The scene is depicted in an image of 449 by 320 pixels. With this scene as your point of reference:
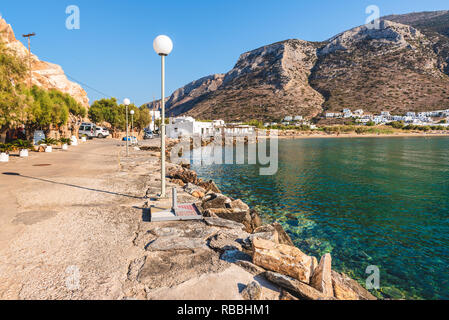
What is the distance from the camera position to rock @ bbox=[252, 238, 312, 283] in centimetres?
385

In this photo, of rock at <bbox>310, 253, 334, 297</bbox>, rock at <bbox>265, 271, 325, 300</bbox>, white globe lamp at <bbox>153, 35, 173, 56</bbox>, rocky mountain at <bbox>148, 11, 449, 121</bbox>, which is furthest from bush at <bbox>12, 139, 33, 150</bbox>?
rocky mountain at <bbox>148, 11, 449, 121</bbox>

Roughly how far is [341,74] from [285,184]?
125 meters

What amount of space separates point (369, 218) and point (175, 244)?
32.8 feet

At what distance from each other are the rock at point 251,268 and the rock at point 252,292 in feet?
1.85

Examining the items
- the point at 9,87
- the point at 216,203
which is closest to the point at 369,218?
the point at 216,203

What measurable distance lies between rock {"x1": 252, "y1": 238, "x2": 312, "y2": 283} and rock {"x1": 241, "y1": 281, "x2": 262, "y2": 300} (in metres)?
0.70

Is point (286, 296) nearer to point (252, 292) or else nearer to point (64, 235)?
point (252, 292)

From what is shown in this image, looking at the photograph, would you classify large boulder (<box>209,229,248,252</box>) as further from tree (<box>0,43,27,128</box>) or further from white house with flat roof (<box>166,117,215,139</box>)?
white house with flat roof (<box>166,117,215,139</box>)

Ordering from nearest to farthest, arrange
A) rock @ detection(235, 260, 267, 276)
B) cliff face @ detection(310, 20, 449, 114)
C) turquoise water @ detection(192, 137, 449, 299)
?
rock @ detection(235, 260, 267, 276), turquoise water @ detection(192, 137, 449, 299), cliff face @ detection(310, 20, 449, 114)

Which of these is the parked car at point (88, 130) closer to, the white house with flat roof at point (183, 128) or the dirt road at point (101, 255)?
the white house with flat roof at point (183, 128)

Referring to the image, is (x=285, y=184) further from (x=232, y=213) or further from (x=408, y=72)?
(x=408, y=72)

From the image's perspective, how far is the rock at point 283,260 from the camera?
3.85 meters

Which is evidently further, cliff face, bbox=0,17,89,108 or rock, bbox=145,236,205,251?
cliff face, bbox=0,17,89,108

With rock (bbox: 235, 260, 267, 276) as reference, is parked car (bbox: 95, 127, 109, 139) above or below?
above
